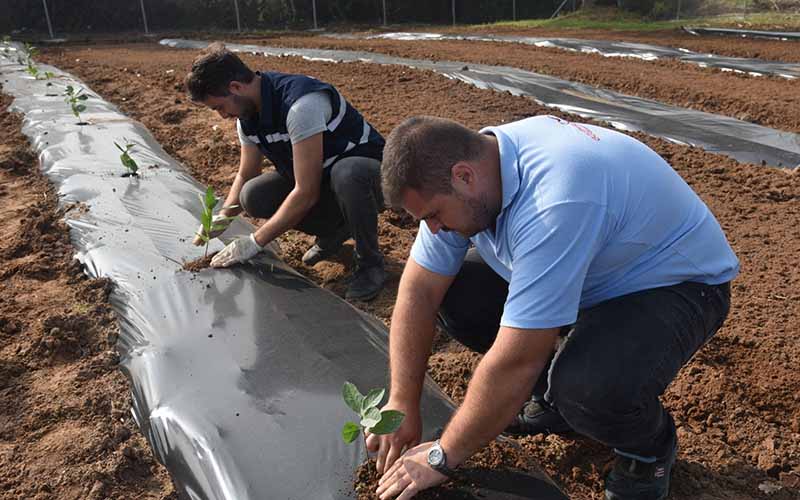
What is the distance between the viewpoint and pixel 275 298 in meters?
2.61

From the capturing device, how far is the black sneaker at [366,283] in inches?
121

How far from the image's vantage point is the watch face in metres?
1.59

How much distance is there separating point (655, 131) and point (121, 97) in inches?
220

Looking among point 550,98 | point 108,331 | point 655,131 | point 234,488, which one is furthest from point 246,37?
point 234,488

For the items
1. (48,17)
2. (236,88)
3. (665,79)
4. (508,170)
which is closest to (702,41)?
(665,79)

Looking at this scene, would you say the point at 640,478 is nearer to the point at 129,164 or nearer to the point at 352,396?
the point at 352,396

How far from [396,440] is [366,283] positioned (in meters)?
1.42

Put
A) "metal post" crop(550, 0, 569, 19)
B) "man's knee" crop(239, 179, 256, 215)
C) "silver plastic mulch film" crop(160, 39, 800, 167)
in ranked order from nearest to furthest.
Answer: "man's knee" crop(239, 179, 256, 215)
"silver plastic mulch film" crop(160, 39, 800, 167)
"metal post" crop(550, 0, 569, 19)

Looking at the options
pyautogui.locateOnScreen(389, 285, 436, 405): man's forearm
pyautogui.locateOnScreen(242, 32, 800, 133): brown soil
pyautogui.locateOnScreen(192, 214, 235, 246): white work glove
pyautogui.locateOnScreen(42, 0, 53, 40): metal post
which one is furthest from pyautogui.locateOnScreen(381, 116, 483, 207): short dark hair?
pyautogui.locateOnScreen(42, 0, 53, 40): metal post

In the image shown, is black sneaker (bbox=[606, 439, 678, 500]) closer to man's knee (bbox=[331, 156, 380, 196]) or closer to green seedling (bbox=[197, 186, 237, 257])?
man's knee (bbox=[331, 156, 380, 196])

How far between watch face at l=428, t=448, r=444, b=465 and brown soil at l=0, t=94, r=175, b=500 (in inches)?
32.8

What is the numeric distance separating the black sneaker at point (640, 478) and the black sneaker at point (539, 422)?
0.88ft

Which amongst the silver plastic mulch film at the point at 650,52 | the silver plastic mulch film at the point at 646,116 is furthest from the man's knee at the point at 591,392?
the silver plastic mulch film at the point at 650,52

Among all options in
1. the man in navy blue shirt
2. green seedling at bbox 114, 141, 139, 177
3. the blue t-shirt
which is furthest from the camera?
green seedling at bbox 114, 141, 139, 177
